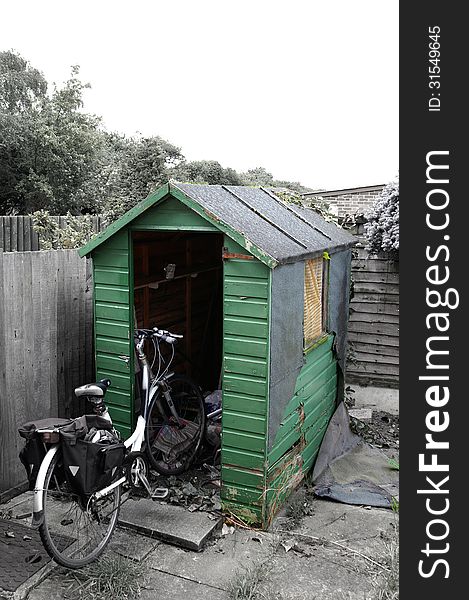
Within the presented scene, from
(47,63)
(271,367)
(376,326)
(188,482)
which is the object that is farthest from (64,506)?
(47,63)

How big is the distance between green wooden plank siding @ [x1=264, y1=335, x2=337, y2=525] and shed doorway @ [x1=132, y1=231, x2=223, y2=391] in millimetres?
1443

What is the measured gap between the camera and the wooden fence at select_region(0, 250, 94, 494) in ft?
15.2

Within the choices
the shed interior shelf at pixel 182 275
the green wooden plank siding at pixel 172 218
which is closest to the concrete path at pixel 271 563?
the green wooden plank siding at pixel 172 218

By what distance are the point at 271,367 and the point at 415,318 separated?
4.45 ft

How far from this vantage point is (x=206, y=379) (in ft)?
24.2

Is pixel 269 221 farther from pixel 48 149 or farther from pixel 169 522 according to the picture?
pixel 48 149

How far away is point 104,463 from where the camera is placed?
12.5 feet

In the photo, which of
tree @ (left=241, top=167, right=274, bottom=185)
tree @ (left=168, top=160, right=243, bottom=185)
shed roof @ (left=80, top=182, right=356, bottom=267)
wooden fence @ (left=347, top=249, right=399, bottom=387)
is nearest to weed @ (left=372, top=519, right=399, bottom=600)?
shed roof @ (left=80, top=182, right=356, bottom=267)

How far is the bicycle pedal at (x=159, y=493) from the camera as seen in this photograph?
15.7 feet

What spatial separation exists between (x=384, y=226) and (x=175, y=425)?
3.58 m

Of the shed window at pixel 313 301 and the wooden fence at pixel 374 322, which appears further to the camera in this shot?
the wooden fence at pixel 374 322

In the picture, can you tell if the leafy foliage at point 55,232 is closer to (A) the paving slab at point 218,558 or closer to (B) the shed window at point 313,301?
(B) the shed window at point 313,301

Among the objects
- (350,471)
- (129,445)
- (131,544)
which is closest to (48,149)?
(350,471)

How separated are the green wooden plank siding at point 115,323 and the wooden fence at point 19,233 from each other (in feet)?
24.4
